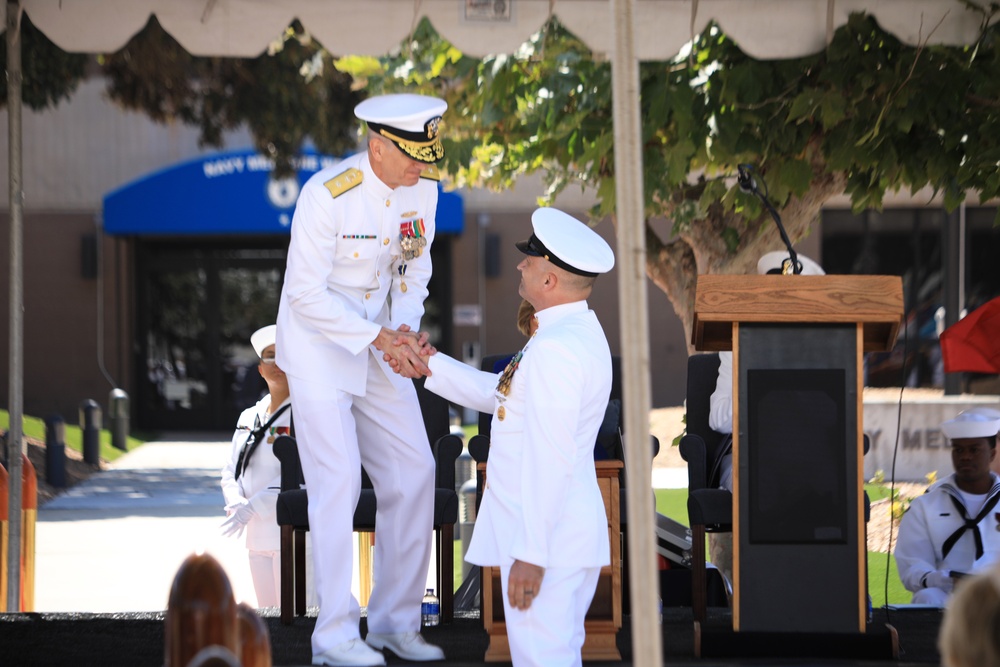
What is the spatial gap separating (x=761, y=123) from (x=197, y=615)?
4649 mm

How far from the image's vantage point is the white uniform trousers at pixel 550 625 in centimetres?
372

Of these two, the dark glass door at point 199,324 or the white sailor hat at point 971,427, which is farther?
the dark glass door at point 199,324

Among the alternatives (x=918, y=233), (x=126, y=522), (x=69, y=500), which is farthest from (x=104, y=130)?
(x=918, y=233)

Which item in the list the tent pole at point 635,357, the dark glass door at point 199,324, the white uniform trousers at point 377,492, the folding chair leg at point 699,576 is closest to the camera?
the tent pole at point 635,357

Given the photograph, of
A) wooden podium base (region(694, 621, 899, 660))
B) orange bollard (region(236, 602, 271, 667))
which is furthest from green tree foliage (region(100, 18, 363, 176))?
orange bollard (region(236, 602, 271, 667))

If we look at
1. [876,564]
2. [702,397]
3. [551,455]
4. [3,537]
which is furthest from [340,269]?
[876,564]

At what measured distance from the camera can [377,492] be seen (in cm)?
450

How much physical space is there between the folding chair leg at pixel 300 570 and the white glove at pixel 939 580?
259 cm

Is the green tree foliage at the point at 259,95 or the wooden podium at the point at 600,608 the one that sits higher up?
the green tree foliage at the point at 259,95

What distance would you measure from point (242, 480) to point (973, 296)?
15595mm

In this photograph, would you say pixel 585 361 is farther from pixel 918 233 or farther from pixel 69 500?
pixel 918 233

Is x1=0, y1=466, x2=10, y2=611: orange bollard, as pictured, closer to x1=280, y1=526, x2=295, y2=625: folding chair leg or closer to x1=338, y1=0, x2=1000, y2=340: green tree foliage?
x1=280, y1=526, x2=295, y2=625: folding chair leg

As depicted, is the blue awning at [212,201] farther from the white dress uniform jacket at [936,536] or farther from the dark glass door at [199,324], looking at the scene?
the white dress uniform jacket at [936,536]

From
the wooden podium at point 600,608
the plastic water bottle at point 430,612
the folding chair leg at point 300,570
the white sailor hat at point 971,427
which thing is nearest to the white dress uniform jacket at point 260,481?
the folding chair leg at point 300,570
